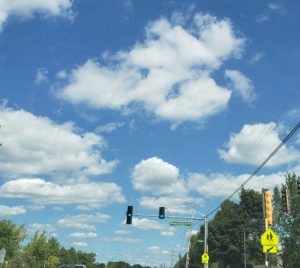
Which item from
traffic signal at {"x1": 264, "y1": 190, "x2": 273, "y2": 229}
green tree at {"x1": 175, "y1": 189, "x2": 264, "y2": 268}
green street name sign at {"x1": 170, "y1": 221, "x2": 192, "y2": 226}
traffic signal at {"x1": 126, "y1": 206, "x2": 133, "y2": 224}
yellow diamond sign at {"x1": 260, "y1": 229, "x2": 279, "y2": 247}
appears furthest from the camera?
green tree at {"x1": 175, "y1": 189, "x2": 264, "y2": 268}

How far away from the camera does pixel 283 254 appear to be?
80938mm

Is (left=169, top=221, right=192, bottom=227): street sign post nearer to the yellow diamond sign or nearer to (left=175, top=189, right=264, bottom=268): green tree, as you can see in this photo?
the yellow diamond sign

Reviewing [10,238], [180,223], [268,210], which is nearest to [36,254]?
[10,238]

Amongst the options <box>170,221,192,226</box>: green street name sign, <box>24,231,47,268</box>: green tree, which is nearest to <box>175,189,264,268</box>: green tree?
<box>24,231,47,268</box>: green tree

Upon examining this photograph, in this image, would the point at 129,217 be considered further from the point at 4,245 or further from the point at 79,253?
the point at 79,253

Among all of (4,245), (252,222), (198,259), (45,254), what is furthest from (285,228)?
(4,245)

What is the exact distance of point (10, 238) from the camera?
236 ft

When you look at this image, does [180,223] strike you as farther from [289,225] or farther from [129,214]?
[289,225]

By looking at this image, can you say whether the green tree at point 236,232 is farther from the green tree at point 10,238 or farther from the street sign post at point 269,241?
the street sign post at point 269,241

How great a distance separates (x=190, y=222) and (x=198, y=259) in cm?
6123

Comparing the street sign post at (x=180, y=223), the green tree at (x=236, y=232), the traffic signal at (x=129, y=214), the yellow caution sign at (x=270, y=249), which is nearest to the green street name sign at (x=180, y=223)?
the street sign post at (x=180, y=223)

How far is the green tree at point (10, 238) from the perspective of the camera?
69938mm

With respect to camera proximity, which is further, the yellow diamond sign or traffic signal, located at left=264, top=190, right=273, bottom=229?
traffic signal, located at left=264, top=190, right=273, bottom=229

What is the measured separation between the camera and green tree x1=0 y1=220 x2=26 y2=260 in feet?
229
